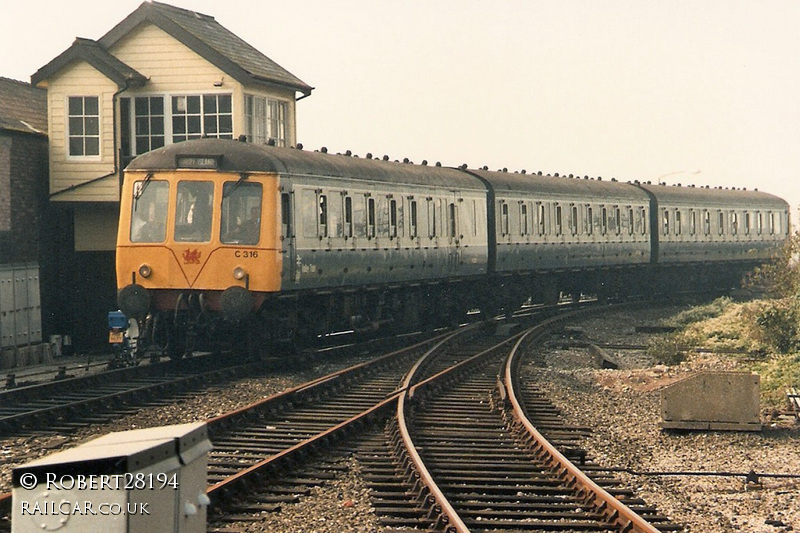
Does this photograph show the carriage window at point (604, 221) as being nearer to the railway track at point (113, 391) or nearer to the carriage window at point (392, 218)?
the carriage window at point (392, 218)

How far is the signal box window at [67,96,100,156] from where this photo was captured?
24453mm

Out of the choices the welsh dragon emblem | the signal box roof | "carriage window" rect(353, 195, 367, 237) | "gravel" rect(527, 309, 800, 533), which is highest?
the signal box roof

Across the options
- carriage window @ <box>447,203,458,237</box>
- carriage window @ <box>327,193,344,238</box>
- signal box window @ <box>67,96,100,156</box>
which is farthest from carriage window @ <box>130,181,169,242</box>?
carriage window @ <box>447,203,458,237</box>

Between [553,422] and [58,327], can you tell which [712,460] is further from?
[58,327]

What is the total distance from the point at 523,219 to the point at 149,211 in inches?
562

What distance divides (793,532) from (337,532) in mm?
2943

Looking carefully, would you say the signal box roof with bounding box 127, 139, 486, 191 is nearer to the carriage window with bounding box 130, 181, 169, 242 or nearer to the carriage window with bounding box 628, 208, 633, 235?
the carriage window with bounding box 130, 181, 169, 242

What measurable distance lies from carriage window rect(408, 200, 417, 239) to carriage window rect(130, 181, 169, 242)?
258 inches

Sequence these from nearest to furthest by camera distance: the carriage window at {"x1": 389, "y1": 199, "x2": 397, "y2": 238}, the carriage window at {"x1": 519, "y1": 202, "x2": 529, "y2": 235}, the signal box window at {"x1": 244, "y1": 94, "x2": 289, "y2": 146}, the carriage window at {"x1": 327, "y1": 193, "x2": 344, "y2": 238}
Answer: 1. the carriage window at {"x1": 327, "y1": 193, "x2": 344, "y2": 238}
2. the carriage window at {"x1": 389, "y1": 199, "x2": 397, "y2": 238}
3. the signal box window at {"x1": 244, "y1": 94, "x2": 289, "y2": 146}
4. the carriage window at {"x1": 519, "y1": 202, "x2": 529, "y2": 235}

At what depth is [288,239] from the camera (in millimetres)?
18766

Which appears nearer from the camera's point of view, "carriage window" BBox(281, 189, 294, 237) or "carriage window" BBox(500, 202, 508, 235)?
"carriage window" BBox(281, 189, 294, 237)

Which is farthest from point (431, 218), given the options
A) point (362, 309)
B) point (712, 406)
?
point (712, 406)

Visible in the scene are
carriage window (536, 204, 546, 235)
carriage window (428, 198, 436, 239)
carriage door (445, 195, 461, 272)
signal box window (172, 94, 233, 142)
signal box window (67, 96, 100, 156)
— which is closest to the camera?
signal box window (67, 96, 100, 156)

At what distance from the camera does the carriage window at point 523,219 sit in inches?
1227
